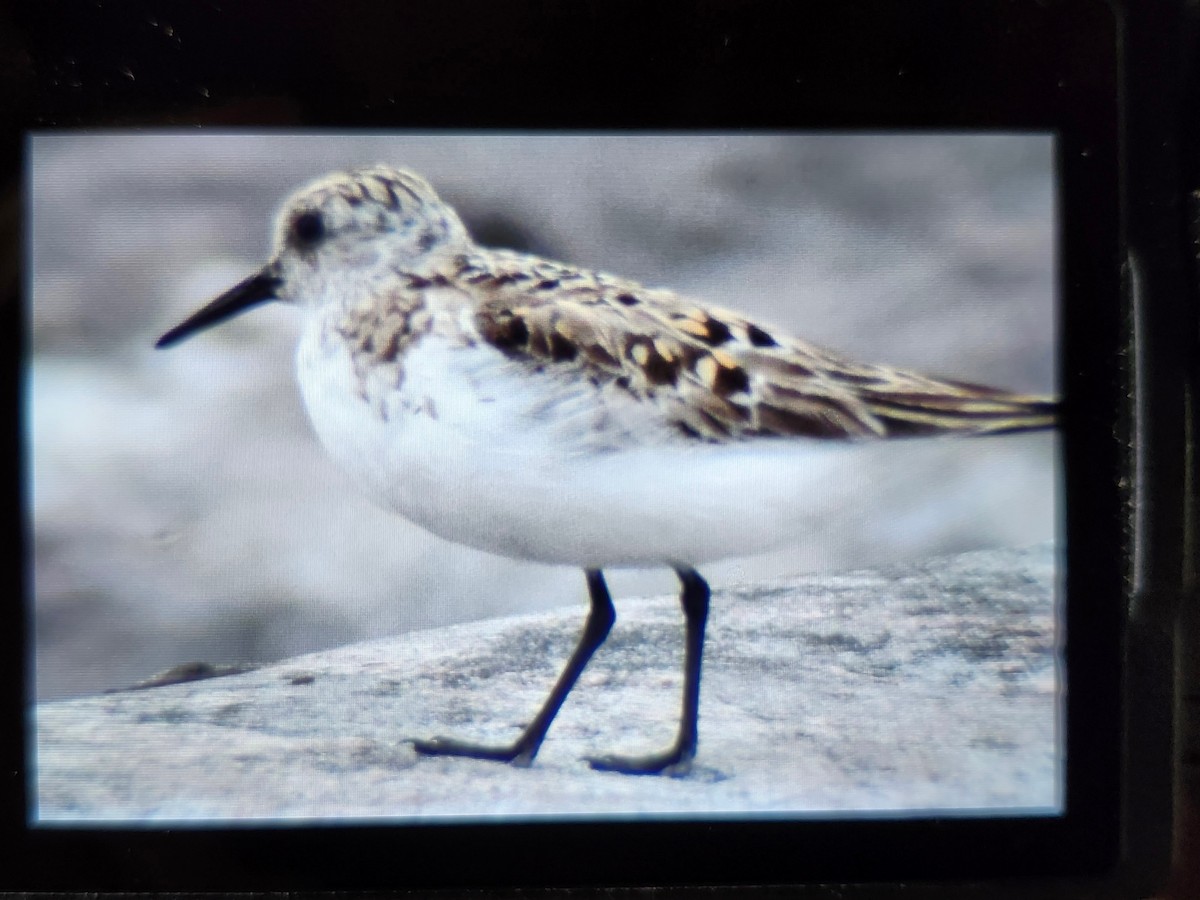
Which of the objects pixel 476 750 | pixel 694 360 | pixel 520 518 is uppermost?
pixel 694 360

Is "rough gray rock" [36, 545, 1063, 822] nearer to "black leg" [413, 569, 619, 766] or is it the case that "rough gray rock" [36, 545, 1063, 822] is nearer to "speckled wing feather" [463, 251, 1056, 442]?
"black leg" [413, 569, 619, 766]

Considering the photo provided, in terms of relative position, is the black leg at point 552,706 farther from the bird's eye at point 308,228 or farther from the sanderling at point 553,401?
the bird's eye at point 308,228

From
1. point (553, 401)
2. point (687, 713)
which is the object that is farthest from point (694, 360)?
point (687, 713)

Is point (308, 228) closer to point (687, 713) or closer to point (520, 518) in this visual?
point (520, 518)

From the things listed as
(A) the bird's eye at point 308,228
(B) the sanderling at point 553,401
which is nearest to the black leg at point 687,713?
(B) the sanderling at point 553,401

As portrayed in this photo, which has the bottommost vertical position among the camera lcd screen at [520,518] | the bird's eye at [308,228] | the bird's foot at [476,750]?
the bird's foot at [476,750]

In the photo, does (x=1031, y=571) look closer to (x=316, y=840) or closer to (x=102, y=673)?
(x=316, y=840)

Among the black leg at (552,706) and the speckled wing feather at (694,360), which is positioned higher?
the speckled wing feather at (694,360)
